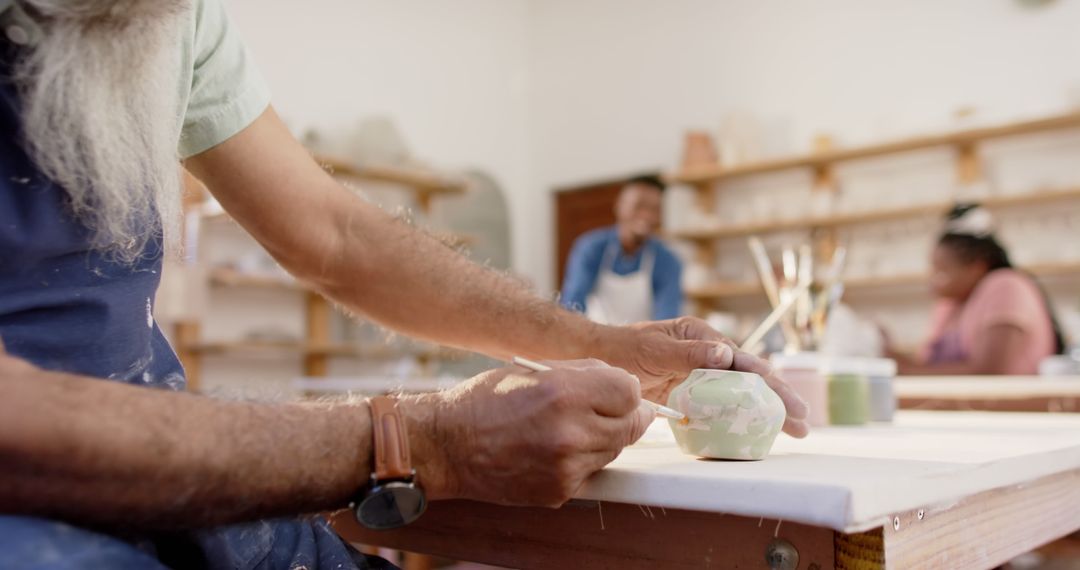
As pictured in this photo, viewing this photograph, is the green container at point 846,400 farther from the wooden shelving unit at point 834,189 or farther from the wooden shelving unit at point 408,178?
the wooden shelving unit at point 408,178

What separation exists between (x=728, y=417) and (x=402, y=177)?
16.2 ft

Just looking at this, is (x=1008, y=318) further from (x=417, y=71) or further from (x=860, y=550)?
(x=417, y=71)

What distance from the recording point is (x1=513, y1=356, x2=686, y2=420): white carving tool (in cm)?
69

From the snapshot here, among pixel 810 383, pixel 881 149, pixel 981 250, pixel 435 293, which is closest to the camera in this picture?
pixel 435 293

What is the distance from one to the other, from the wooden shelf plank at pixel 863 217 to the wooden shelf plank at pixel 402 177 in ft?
4.66

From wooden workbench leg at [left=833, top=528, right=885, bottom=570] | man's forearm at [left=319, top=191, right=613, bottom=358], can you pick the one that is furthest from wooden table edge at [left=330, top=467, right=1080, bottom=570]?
man's forearm at [left=319, top=191, right=613, bottom=358]

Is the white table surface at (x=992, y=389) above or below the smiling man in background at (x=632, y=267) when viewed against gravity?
below

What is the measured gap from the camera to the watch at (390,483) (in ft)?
2.16

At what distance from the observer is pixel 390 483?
658mm

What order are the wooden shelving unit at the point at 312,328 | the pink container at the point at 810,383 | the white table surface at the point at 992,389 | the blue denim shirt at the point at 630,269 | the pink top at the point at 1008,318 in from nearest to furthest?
the pink container at the point at 810,383 → the white table surface at the point at 992,389 → the pink top at the point at 1008,318 → the blue denim shirt at the point at 630,269 → the wooden shelving unit at the point at 312,328

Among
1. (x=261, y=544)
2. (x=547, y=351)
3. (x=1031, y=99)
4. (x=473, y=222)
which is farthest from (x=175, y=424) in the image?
(x=473, y=222)

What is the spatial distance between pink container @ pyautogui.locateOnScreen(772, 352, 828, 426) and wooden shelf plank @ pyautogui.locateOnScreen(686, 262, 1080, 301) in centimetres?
379

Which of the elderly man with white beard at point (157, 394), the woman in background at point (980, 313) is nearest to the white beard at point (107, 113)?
the elderly man with white beard at point (157, 394)

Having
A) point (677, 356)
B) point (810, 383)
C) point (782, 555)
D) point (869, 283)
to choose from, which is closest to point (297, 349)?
point (869, 283)
